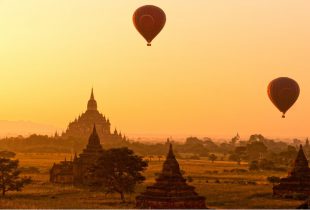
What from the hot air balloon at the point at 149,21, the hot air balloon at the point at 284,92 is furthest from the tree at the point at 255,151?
the hot air balloon at the point at 149,21

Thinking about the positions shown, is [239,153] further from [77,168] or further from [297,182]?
[297,182]

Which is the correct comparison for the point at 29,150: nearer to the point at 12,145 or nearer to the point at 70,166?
the point at 12,145

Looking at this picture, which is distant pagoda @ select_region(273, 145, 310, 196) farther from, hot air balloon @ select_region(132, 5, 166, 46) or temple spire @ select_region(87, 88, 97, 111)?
temple spire @ select_region(87, 88, 97, 111)

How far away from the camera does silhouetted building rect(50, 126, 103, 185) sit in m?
66.5

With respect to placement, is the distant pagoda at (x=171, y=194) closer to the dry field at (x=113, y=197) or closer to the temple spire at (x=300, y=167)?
the dry field at (x=113, y=197)

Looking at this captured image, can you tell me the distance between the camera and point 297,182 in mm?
51875

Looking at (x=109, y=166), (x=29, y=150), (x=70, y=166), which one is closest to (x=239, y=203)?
(x=109, y=166)

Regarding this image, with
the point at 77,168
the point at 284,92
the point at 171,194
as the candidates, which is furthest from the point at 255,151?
the point at 171,194

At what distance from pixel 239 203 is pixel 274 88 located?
41.3ft

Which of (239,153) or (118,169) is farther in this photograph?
(239,153)

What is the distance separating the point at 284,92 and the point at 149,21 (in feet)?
42.8

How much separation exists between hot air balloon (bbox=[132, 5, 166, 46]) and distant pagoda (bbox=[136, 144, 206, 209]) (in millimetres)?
14638

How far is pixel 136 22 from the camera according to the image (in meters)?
53.1

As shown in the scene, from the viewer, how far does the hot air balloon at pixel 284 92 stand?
5469 centimetres
